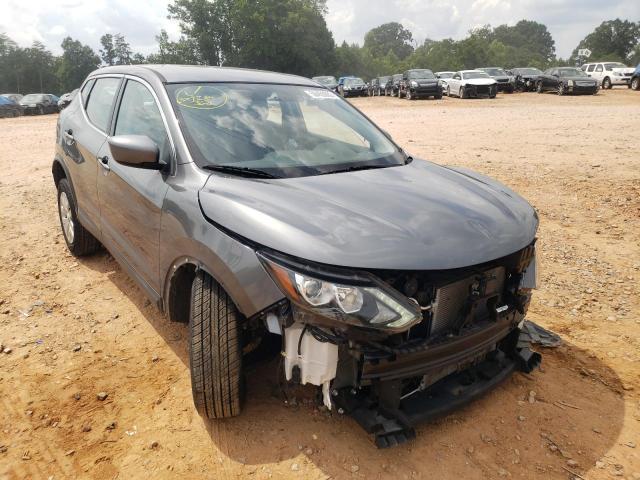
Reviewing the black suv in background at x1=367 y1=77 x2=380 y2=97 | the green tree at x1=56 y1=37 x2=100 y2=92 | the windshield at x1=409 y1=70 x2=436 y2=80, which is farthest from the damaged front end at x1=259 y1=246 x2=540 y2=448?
the green tree at x1=56 y1=37 x2=100 y2=92

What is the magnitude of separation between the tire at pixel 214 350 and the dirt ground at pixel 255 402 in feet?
0.67

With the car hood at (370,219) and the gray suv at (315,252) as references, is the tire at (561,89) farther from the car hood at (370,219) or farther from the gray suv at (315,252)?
the car hood at (370,219)

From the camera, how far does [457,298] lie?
2244 millimetres

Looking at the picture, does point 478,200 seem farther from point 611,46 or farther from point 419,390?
point 611,46

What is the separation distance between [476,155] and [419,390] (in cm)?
772

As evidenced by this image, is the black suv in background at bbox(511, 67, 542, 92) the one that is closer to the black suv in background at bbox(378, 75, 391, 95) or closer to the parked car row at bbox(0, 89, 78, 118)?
the black suv in background at bbox(378, 75, 391, 95)

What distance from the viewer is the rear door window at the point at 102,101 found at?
12.1 feet

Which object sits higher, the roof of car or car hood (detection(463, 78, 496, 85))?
car hood (detection(463, 78, 496, 85))

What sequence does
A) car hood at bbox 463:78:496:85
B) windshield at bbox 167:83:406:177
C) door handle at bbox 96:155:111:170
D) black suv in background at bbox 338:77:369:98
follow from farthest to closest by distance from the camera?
1. black suv in background at bbox 338:77:369:98
2. car hood at bbox 463:78:496:85
3. door handle at bbox 96:155:111:170
4. windshield at bbox 167:83:406:177

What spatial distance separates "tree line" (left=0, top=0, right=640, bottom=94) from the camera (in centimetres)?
5134

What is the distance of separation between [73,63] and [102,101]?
6992 centimetres

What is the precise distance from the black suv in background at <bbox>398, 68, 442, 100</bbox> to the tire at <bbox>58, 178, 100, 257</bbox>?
24813mm

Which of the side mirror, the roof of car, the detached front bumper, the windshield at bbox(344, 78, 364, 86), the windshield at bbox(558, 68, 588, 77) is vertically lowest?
the detached front bumper

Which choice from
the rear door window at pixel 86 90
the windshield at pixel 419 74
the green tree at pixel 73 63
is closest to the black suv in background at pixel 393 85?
the windshield at pixel 419 74
